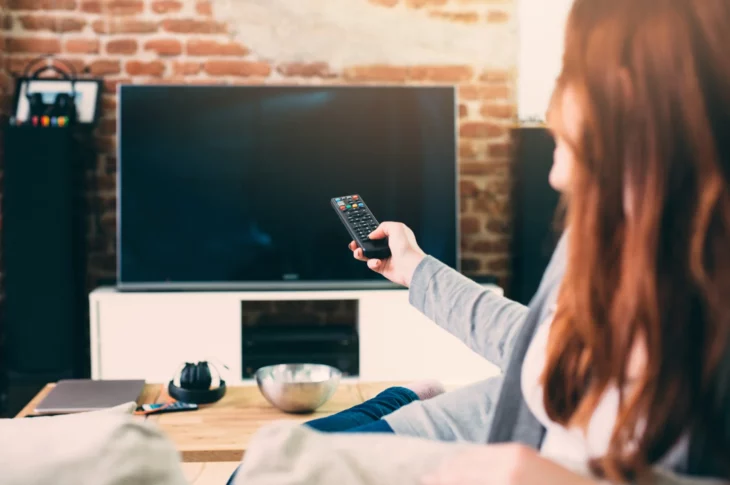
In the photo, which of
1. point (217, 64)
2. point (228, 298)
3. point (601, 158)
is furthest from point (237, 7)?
point (601, 158)

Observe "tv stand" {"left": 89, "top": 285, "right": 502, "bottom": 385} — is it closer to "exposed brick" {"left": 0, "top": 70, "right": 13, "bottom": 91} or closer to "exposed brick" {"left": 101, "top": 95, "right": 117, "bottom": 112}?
"exposed brick" {"left": 101, "top": 95, "right": 117, "bottom": 112}

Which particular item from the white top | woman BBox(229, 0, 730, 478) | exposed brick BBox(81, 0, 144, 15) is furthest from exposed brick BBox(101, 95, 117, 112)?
woman BBox(229, 0, 730, 478)

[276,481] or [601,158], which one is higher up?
[601,158]

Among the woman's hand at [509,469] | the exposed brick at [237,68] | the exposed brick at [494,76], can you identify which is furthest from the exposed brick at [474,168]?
the woman's hand at [509,469]

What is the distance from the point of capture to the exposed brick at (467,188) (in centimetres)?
332

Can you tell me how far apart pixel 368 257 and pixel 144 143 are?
1871mm

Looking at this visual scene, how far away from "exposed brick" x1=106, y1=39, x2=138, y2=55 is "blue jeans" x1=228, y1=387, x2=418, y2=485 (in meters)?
2.35

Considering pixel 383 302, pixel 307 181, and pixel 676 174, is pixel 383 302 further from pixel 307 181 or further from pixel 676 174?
pixel 676 174

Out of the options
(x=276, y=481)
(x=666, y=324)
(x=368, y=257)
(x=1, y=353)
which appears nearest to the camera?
(x=276, y=481)

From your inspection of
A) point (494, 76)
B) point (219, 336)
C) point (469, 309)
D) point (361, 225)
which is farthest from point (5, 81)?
point (469, 309)

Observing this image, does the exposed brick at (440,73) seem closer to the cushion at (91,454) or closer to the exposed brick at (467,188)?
the exposed brick at (467,188)

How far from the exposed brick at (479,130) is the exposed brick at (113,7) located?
1478mm

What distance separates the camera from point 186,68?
10.6 feet

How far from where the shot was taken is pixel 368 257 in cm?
141
